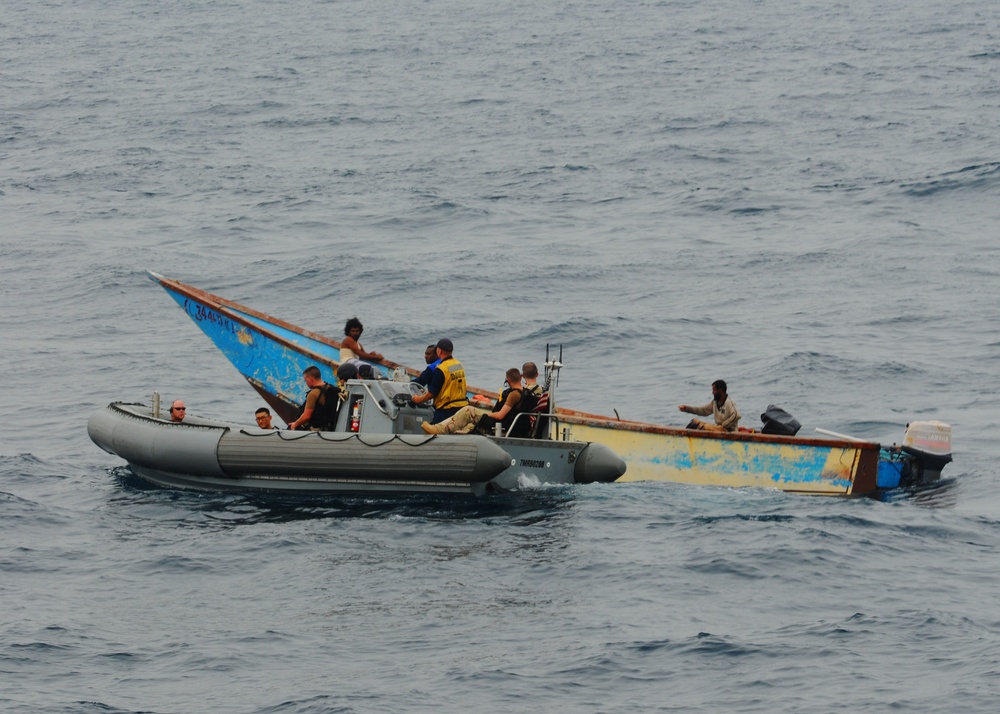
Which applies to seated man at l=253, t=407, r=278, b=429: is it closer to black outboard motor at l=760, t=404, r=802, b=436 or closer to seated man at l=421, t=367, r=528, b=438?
seated man at l=421, t=367, r=528, b=438

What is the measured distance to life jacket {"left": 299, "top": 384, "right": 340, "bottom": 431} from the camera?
17.6 m

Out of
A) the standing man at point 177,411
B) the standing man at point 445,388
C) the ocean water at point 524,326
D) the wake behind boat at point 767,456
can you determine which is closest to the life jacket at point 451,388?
the standing man at point 445,388

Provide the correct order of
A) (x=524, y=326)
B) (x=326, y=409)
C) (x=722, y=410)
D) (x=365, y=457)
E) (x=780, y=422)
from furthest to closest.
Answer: (x=524, y=326) < (x=722, y=410) < (x=326, y=409) < (x=780, y=422) < (x=365, y=457)

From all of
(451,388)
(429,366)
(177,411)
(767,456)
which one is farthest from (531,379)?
(177,411)

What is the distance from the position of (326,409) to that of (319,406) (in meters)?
0.10

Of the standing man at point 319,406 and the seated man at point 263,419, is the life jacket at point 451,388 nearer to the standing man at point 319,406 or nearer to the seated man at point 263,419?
the standing man at point 319,406

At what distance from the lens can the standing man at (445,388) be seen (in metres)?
17.1

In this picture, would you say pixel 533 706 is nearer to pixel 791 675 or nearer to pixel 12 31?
pixel 791 675

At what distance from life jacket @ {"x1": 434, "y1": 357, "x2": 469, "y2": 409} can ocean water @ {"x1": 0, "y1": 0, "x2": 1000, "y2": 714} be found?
125 cm

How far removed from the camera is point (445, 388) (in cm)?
1716

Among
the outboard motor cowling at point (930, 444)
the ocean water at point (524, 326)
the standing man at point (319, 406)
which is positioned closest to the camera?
the ocean water at point (524, 326)

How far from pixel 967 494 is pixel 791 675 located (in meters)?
6.27

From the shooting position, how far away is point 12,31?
6844cm

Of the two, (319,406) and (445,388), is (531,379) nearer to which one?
(445,388)
